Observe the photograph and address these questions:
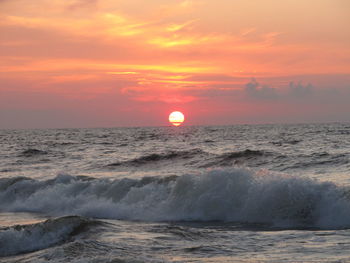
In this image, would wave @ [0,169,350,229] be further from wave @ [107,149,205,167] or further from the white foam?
wave @ [107,149,205,167]

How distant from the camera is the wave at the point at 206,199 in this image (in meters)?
11.5

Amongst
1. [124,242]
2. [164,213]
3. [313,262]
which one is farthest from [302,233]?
[164,213]

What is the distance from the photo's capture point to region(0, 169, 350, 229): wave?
37.6 ft

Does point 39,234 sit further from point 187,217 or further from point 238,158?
point 238,158

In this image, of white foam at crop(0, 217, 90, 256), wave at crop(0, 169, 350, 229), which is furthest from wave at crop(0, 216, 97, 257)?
wave at crop(0, 169, 350, 229)

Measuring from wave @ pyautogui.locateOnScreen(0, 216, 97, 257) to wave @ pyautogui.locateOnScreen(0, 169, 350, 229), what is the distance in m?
2.86

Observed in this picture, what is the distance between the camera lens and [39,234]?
9648 mm

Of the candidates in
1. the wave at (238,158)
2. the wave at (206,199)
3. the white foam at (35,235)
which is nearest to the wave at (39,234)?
the white foam at (35,235)

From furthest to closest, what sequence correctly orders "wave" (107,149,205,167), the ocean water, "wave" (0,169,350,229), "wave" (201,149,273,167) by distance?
"wave" (107,149,205,167)
"wave" (201,149,273,167)
"wave" (0,169,350,229)
the ocean water

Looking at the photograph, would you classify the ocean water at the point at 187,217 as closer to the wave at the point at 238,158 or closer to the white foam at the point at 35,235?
the white foam at the point at 35,235

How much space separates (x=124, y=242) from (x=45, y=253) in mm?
1458

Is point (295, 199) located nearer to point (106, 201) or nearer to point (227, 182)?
point (227, 182)

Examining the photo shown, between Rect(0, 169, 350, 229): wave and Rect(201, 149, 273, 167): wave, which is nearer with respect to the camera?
Rect(0, 169, 350, 229): wave

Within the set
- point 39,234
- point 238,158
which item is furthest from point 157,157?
point 39,234
